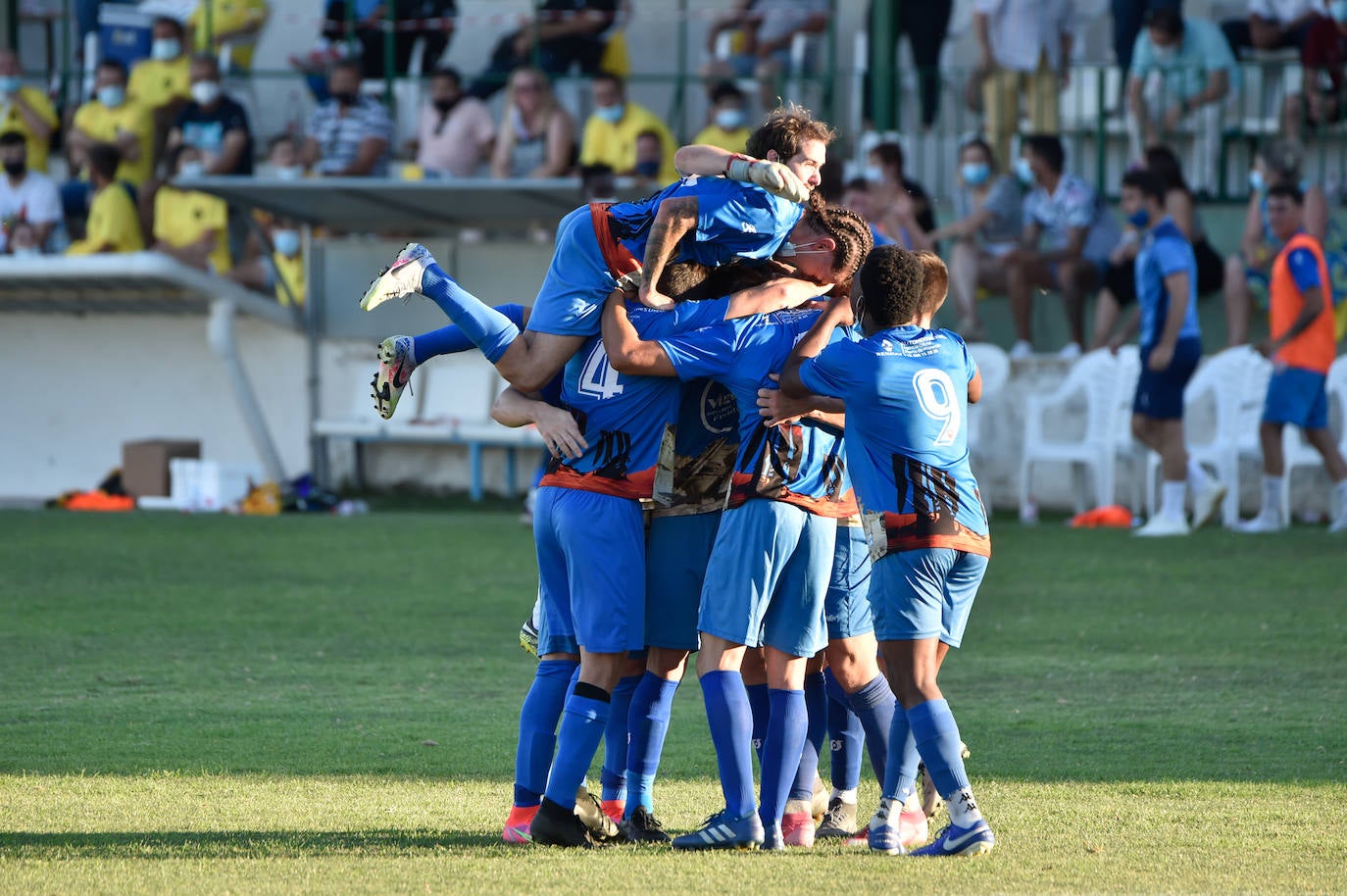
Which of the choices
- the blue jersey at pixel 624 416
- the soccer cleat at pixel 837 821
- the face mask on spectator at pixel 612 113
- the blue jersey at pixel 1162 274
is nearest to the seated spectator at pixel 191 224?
the face mask on spectator at pixel 612 113

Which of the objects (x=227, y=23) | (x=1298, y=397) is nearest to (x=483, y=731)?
(x=1298, y=397)

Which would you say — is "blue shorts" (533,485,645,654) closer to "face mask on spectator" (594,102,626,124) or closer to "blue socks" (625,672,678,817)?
"blue socks" (625,672,678,817)

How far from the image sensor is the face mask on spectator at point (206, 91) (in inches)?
690

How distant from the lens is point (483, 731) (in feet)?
21.3

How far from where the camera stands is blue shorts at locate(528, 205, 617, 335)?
507 centimetres

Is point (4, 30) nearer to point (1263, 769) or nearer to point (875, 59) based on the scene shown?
point (875, 59)

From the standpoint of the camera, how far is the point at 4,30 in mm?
21328

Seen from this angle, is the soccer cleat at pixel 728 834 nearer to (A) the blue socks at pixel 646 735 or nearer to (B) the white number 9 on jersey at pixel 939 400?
(A) the blue socks at pixel 646 735

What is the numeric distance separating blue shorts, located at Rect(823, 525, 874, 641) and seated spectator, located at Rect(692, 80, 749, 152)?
440 inches

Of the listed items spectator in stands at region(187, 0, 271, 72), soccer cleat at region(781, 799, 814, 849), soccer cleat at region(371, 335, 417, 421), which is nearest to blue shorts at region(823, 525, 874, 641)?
soccer cleat at region(781, 799, 814, 849)

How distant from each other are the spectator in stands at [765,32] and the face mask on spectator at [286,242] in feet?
14.6

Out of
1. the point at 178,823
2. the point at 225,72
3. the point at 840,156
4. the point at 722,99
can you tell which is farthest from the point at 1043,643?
the point at 225,72

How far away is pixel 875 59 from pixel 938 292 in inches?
506

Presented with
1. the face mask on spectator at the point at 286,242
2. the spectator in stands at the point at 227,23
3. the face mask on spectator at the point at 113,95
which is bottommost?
the face mask on spectator at the point at 286,242
